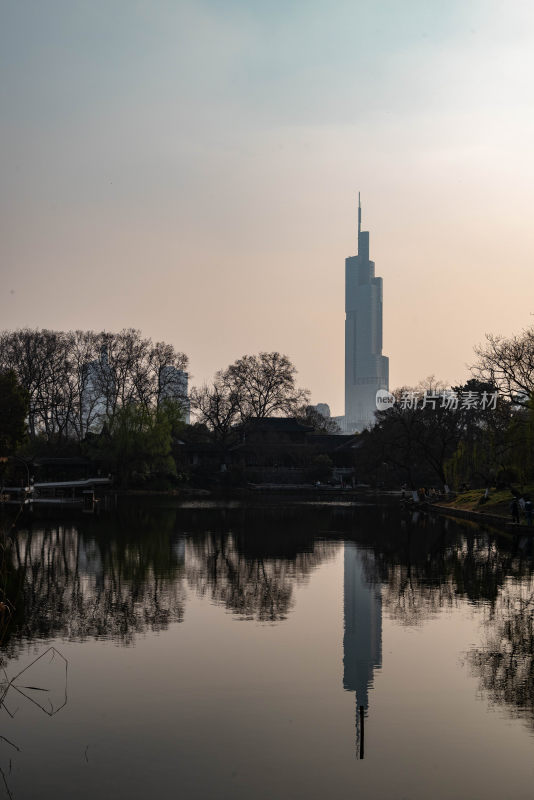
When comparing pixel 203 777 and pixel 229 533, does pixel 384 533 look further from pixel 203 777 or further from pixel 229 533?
pixel 203 777

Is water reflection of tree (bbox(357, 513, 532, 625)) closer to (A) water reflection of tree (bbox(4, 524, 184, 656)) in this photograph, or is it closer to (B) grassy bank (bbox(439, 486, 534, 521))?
(A) water reflection of tree (bbox(4, 524, 184, 656))

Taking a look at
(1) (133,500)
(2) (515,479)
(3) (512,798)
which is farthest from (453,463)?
(3) (512,798)

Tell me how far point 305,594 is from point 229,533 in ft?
54.2

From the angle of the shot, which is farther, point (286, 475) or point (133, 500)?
point (286, 475)

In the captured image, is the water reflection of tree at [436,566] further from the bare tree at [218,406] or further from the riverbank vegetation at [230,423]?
the bare tree at [218,406]

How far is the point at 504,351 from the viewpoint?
158ft

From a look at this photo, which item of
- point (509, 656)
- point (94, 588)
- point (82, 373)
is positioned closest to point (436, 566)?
point (94, 588)

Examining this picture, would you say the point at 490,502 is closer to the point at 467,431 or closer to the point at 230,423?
the point at 467,431

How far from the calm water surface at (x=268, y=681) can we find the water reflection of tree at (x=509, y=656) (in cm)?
5

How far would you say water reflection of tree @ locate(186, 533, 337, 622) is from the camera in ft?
58.5

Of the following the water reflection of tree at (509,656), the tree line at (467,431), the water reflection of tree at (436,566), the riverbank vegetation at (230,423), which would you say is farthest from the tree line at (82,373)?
the water reflection of tree at (509,656)

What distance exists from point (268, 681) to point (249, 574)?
10681 millimetres

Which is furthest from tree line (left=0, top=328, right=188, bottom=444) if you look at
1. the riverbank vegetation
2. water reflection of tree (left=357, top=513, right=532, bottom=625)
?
water reflection of tree (left=357, top=513, right=532, bottom=625)

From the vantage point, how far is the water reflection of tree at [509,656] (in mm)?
11000
